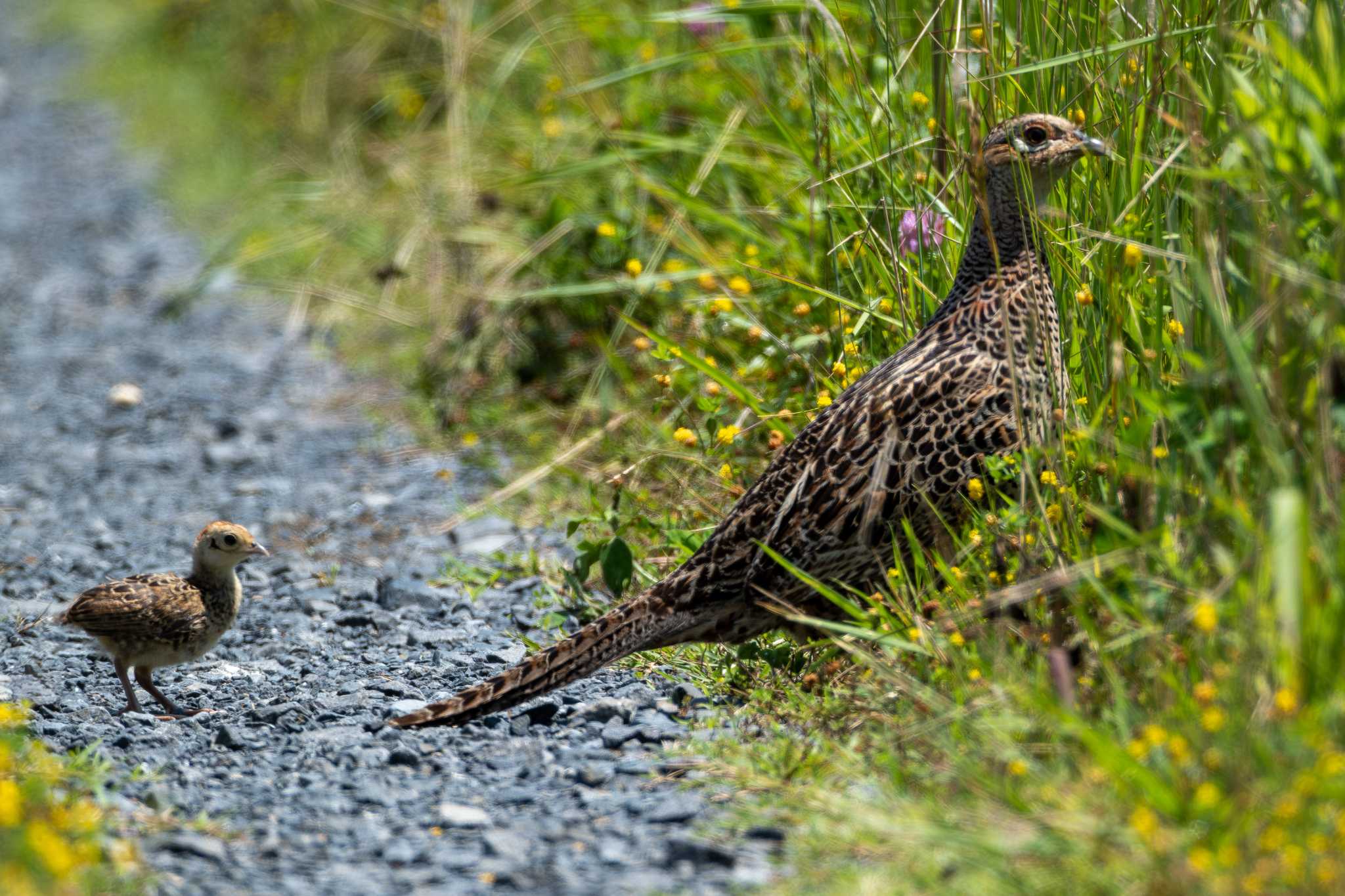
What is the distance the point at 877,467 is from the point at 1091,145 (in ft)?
3.63

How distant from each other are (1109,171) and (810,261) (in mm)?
1529

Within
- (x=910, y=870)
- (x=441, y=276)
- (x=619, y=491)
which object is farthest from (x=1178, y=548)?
(x=441, y=276)

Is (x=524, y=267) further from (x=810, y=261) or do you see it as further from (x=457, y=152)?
(x=810, y=261)

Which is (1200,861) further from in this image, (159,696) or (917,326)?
(159,696)

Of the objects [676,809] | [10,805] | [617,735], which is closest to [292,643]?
[617,735]

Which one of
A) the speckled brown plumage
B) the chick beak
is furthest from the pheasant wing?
the chick beak

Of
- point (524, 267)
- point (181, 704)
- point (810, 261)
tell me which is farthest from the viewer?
point (524, 267)

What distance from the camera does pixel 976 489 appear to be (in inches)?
169

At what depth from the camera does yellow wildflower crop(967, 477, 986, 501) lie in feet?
14.0


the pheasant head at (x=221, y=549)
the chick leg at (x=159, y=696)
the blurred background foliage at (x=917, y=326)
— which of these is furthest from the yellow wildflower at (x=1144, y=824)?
the pheasant head at (x=221, y=549)

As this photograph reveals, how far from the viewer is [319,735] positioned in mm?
4441

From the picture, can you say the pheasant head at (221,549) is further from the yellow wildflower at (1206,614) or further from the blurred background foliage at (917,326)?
the yellow wildflower at (1206,614)

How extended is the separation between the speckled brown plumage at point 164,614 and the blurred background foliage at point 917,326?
1.22m

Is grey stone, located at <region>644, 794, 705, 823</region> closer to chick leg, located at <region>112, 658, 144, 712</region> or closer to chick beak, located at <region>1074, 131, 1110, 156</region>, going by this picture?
chick leg, located at <region>112, 658, 144, 712</region>
